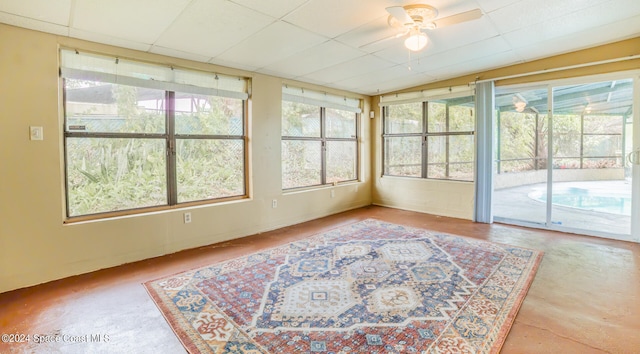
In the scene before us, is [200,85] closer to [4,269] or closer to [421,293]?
[4,269]

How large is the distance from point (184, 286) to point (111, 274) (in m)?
0.88

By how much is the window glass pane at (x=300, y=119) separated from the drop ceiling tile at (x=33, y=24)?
2.74 metres

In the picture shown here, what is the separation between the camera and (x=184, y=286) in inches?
105

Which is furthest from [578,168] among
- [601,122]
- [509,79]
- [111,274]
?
[111,274]

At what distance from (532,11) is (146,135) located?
4117mm

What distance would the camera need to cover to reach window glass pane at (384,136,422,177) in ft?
19.1

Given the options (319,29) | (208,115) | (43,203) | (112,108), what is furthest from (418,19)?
(43,203)

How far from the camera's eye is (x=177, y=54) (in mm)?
3453

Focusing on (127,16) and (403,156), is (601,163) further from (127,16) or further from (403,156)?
(127,16)

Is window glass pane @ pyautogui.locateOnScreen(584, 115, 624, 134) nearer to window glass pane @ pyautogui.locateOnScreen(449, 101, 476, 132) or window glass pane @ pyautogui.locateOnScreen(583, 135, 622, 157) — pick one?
A: window glass pane @ pyautogui.locateOnScreen(583, 135, 622, 157)

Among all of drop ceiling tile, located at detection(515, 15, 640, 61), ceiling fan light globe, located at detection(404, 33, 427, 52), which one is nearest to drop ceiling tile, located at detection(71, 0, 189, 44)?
ceiling fan light globe, located at detection(404, 33, 427, 52)

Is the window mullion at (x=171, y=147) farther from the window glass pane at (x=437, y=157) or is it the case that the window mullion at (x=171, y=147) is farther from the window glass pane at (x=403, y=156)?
the window glass pane at (x=437, y=157)

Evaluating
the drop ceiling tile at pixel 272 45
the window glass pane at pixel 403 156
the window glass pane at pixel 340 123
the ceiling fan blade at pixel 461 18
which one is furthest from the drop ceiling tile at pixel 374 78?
the ceiling fan blade at pixel 461 18

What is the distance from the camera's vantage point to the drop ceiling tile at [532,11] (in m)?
2.75
